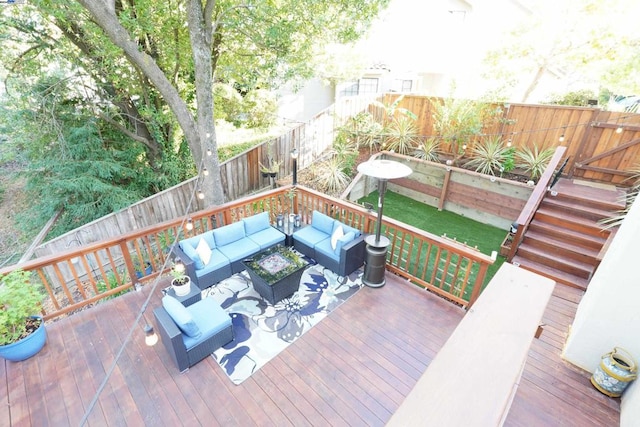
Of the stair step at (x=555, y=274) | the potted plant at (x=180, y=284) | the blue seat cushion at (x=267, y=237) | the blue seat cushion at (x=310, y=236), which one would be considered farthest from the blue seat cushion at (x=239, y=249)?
the stair step at (x=555, y=274)

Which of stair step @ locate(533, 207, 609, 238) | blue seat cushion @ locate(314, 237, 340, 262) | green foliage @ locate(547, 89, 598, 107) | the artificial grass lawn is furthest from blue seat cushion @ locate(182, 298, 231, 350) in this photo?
green foliage @ locate(547, 89, 598, 107)

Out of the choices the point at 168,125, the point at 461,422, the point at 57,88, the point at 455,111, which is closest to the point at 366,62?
the point at 455,111

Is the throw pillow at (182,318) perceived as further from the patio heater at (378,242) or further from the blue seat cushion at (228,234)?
the patio heater at (378,242)

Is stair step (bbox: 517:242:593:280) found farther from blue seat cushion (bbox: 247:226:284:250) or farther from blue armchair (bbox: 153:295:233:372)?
blue armchair (bbox: 153:295:233:372)

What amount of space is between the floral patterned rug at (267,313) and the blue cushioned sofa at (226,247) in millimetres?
273

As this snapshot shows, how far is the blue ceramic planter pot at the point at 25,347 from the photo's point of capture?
3060mm

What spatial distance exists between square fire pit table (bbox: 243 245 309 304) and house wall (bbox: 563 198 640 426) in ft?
10.7

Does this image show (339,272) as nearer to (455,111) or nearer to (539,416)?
(539,416)

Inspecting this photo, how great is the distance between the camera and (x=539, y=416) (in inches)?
105

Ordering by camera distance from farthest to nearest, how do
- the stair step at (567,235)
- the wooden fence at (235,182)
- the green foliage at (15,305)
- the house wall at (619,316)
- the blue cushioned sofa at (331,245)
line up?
1. the wooden fence at (235,182)
2. the stair step at (567,235)
3. the blue cushioned sofa at (331,245)
4. the green foliage at (15,305)
5. the house wall at (619,316)

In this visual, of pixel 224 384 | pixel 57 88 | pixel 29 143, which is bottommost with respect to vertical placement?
pixel 224 384

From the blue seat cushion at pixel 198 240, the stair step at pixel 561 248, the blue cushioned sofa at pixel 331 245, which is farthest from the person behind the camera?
the stair step at pixel 561 248

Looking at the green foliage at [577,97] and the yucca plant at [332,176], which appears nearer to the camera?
the green foliage at [577,97]

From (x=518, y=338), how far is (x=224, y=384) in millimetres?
2790
